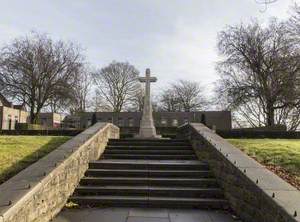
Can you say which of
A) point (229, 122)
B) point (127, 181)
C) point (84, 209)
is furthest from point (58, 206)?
point (229, 122)

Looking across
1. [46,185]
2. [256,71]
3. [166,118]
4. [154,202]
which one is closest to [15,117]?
[166,118]

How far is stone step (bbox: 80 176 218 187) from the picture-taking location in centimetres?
929

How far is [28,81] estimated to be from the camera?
42.2 m

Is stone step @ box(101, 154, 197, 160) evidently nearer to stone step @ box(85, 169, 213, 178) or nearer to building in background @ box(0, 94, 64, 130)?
stone step @ box(85, 169, 213, 178)

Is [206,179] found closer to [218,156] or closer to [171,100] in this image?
[218,156]

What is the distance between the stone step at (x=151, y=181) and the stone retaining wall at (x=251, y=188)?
37 centimetres

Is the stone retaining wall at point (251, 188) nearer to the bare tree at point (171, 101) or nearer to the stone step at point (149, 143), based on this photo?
the stone step at point (149, 143)

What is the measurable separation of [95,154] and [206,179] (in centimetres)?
368

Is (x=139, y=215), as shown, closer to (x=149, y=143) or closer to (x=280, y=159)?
(x=280, y=159)

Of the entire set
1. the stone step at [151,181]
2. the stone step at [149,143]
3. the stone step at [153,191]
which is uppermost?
the stone step at [149,143]

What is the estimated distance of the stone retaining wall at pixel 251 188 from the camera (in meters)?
5.60

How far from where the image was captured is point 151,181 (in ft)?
30.7

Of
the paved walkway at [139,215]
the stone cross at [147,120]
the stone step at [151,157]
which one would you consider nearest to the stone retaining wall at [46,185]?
the paved walkway at [139,215]

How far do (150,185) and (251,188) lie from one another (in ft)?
10.1
